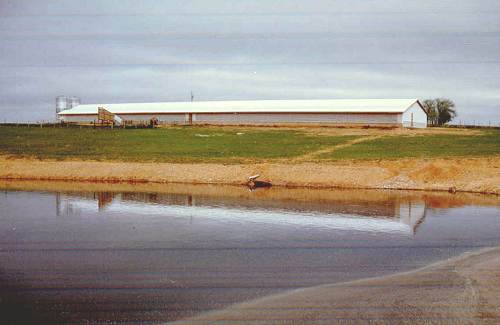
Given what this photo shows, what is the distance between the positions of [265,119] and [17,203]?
55915 millimetres

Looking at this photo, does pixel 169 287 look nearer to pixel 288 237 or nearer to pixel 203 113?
pixel 288 237

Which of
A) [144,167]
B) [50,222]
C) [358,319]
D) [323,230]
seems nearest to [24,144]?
[144,167]

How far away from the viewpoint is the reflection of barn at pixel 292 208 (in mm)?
20453

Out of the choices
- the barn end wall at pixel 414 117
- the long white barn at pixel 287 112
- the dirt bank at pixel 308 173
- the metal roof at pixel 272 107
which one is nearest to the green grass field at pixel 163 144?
the dirt bank at pixel 308 173

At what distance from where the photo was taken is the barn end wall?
70.5 metres

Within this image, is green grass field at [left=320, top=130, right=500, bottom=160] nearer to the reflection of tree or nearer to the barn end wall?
the barn end wall

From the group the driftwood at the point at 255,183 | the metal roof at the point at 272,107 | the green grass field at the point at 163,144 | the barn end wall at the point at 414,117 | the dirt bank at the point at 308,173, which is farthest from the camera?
the metal roof at the point at 272,107

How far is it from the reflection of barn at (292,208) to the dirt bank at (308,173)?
677 cm

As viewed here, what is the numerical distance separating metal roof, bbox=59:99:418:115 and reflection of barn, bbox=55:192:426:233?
4598cm

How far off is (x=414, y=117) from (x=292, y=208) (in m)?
54.3

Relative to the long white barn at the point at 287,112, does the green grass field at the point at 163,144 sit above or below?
below

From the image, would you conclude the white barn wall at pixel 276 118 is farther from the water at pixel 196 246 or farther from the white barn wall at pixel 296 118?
the water at pixel 196 246

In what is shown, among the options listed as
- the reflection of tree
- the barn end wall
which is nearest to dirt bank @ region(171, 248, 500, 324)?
the reflection of tree

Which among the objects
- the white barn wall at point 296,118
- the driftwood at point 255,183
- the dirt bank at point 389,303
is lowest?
the dirt bank at point 389,303
